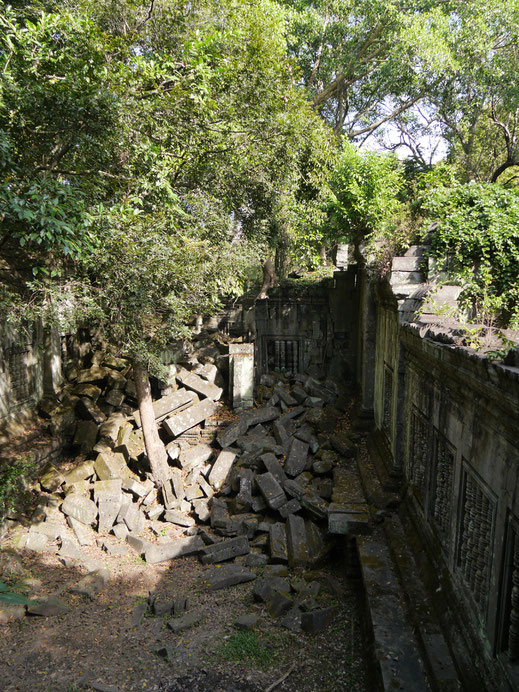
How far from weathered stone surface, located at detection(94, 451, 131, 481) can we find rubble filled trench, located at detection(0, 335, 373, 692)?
1.3 inches

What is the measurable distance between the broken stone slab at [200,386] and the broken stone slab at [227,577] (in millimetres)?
4968

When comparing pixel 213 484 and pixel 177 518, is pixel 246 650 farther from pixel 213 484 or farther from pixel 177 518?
pixel 213 484

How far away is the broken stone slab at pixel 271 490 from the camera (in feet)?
26.0

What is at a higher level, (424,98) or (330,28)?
(330,28)

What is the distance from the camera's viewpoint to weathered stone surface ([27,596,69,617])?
19.2 feet

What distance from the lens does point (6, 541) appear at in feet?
24.3

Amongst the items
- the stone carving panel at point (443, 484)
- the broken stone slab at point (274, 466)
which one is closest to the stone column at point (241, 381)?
the broken stone slab at point (274, 466)

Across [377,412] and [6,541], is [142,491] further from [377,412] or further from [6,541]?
[377,412]

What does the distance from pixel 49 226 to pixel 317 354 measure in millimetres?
9620

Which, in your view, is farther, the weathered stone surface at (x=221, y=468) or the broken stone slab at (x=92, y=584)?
the weathered stone surface at (x=221, y=468)

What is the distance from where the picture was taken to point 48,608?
19.3ft

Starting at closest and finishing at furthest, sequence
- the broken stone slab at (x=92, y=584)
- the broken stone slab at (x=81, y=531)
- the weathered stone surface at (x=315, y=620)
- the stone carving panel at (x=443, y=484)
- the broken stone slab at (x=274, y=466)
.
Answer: the stone carving panel at (x=443, y=484), the weathered stone surface at (x=315, y=620), the broken stone slab at (x=92, y=584), the broken stone slab at (x=81, y=531), the broken stone slab at (x=274, y=466)

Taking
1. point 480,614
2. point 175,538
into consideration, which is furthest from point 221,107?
point 480,614

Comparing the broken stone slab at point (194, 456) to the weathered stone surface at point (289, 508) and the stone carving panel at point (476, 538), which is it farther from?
the stone carving panel at point (476, 538)
